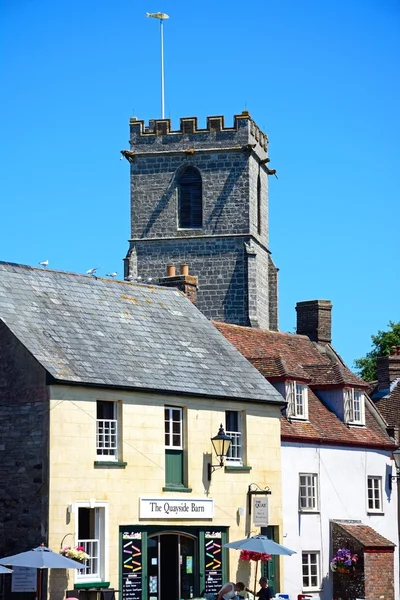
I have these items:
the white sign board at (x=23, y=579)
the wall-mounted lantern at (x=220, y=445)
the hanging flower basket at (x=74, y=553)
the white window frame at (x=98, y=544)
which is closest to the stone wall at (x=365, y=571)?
the wall-mounted lantern at (x=220, y=445)

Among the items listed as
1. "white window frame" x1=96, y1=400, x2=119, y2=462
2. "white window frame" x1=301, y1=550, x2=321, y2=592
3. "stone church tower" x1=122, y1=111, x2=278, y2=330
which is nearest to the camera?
"white window frame" x1=96, y1=400, x2=119, y2=462

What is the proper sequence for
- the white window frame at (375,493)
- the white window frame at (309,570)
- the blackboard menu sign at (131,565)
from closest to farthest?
the blackboard menu sign at (131,565) < the white window frame at (309,570) < the white window frame at (375,493)

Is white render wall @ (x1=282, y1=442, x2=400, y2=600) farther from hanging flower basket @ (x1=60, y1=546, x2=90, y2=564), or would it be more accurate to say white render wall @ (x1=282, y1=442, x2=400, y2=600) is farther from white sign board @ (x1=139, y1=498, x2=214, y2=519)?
hanging flower basket @ (x1=60, y1=546, x2=90, y2=564)

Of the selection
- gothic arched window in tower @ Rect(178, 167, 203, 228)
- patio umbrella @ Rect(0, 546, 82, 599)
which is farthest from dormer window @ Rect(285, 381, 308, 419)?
gothic arched window in tower @ Rect(178, 167, 203, 228)

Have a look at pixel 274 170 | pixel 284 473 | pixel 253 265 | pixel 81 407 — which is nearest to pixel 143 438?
pixel 81 407

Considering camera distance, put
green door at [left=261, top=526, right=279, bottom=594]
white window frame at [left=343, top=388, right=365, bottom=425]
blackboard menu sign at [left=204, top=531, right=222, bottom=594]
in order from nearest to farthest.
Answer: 1. blackboard menu sign at [left=204, top=531, right=222, bottom=594]
2. green door at [left=261, top=526, right=279, bottom=594]
3. white window frame at [left=343, top=388, right=365, bottom=425]

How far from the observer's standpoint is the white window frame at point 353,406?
45.6 m

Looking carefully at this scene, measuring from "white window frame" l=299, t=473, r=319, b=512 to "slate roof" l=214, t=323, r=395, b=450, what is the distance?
3.42 ft

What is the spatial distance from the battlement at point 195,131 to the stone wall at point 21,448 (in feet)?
153

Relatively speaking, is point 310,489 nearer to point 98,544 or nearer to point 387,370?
point 98,544

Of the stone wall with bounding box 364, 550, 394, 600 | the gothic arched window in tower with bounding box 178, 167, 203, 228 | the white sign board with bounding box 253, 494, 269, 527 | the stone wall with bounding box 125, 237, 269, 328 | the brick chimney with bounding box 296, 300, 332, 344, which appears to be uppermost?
the gothic arched window in tower with bounding box 178, 167, 203, 228

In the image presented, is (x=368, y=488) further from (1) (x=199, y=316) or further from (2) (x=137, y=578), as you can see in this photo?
(2) (x=137, y=578)

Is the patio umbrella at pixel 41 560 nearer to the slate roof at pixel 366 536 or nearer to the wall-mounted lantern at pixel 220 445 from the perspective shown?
the wall-mounted lantern at pixel 220 445

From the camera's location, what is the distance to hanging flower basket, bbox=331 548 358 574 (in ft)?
138
